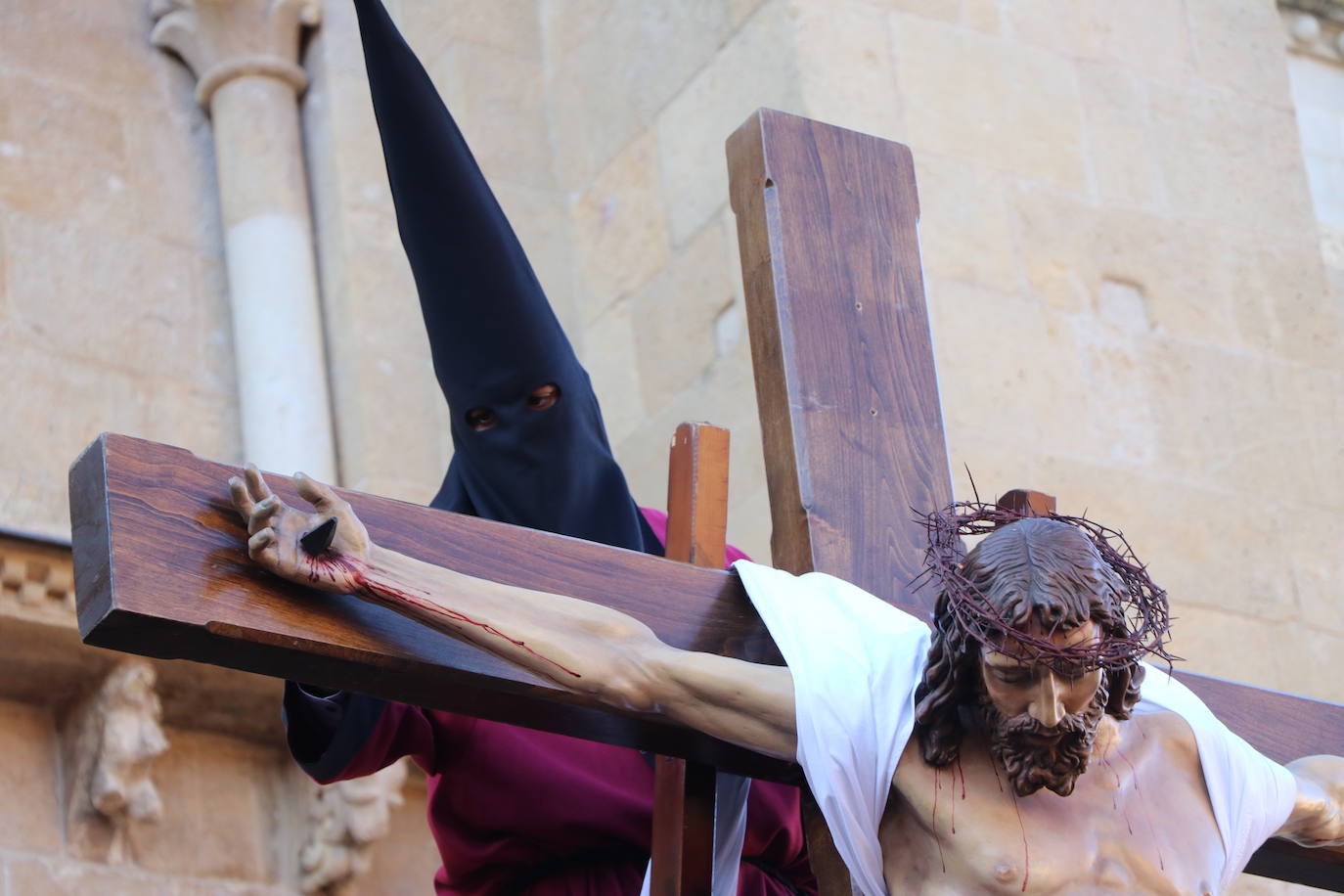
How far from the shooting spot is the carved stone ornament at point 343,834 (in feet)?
16.6

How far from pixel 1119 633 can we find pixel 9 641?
240cm

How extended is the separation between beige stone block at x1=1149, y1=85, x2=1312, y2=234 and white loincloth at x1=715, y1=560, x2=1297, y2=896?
2505mm

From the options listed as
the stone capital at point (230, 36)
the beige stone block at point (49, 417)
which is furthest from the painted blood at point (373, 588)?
the stone capital at point (230, 36)

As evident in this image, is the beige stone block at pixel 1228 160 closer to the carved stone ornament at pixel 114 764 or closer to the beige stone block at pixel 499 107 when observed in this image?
the beige stone block at pixel 499 107

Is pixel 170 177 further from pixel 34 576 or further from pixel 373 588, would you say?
pixel 373 588

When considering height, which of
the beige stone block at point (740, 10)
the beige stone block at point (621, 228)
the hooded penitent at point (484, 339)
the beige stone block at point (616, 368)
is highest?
the beige stone block at point (740, 10)

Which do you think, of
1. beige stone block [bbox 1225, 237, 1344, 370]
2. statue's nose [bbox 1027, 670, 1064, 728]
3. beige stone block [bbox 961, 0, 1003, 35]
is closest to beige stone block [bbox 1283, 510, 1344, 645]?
beige stone block [bbox 1225, 237, 1344, 370]

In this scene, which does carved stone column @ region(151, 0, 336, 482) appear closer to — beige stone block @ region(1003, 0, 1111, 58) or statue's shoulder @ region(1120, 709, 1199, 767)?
beige stone block @ region(1003, 0, 1111, 58)

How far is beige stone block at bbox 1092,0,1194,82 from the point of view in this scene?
19.9 feet

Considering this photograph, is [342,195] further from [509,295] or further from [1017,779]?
[1017,779]

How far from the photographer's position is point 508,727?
412cm

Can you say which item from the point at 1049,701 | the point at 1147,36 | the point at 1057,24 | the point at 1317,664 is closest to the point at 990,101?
the point at 1057,24

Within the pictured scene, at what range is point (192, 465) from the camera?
3152 mm

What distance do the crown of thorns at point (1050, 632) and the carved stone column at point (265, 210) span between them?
238cm
